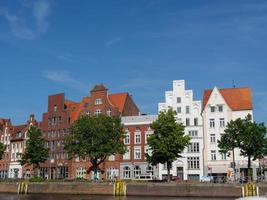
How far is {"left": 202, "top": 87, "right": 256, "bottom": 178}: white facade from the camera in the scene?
325ft

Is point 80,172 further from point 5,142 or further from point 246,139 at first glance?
point 246,139

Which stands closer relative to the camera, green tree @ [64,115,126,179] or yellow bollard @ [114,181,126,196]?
yellow bollard @ [114,181,126,196]

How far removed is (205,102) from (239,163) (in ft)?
53.7

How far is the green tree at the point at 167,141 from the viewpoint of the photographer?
83188 mm

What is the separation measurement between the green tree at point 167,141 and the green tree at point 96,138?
33.2 feet

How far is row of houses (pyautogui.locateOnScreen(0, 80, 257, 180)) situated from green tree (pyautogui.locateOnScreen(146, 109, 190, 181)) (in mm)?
13409

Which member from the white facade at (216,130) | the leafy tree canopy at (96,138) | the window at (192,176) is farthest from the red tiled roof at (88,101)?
the window at (192,176)

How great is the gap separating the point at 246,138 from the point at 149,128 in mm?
30042

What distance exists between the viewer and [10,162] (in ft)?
437

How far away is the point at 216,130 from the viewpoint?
3984 inches

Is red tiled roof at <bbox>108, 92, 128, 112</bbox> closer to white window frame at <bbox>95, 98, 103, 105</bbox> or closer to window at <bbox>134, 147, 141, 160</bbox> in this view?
A: white window frame at <bbox>95, 98, 103, 105</bbox>

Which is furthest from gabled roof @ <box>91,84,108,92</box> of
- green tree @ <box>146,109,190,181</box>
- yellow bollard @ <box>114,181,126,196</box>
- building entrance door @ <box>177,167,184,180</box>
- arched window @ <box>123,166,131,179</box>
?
yellow bollard @ <box>114,181,126,196</box>

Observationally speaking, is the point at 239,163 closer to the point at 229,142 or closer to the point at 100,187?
the point at 229,142

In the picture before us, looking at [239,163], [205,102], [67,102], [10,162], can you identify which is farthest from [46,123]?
[239,163]
